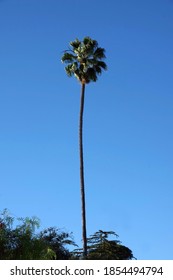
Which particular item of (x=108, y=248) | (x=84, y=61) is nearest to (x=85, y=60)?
(x=84, y=61)

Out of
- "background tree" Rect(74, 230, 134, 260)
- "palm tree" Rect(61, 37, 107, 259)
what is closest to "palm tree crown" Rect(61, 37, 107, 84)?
"palm tree" Rect(61, 37, 107, 259)

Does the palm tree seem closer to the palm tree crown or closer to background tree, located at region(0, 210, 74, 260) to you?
the palm tree crown

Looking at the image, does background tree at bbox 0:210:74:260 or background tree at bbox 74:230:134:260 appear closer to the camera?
background tree at bbox 0:210:74:260

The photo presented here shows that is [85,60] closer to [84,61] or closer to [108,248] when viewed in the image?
[84,61]

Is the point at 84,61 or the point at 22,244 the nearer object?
the point at 22,244

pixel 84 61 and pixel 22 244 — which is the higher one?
pixel 84 61

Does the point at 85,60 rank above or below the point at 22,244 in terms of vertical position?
above

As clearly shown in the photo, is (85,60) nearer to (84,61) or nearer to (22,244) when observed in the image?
(84,61)

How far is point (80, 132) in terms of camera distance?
157 feet

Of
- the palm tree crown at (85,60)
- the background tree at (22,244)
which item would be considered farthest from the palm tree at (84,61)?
the background tree at (22,244)

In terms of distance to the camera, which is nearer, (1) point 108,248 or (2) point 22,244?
(2) point 22,244
